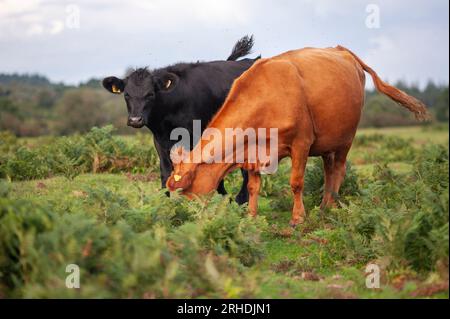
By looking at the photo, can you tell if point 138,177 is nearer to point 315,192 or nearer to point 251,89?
point 315,192

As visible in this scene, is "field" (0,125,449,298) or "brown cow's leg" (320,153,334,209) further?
"brown cow's leg" (320,153,334,209)

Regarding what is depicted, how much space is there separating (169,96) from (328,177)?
2.84m

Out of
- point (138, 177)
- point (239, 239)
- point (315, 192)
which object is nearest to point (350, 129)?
point (315, 192)

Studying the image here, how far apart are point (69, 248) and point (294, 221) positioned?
186 inches

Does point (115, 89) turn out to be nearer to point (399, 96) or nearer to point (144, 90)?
point (144, 90)

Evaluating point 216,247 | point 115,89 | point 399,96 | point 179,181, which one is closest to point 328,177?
point 399,96

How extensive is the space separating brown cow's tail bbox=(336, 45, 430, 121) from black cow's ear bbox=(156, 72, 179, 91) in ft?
10.0

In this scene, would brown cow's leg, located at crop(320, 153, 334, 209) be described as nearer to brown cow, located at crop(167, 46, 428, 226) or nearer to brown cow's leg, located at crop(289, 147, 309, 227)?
brown cow, located at crop(167, 46, 428, 226)

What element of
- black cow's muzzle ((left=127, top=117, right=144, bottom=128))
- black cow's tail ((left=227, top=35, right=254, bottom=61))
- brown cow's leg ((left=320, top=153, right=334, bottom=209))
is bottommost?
brown cow's leg ((left=320, top=153, right=334, bottom=209))

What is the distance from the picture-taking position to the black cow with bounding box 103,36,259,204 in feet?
34.4

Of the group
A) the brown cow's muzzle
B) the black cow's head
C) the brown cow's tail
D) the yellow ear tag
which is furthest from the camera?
the brown cow's tail

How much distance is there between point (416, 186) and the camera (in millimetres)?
8547

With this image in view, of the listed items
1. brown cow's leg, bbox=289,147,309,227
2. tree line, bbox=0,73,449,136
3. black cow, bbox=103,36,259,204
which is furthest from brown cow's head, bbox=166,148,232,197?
tree line, bbox=0,73,449,136
